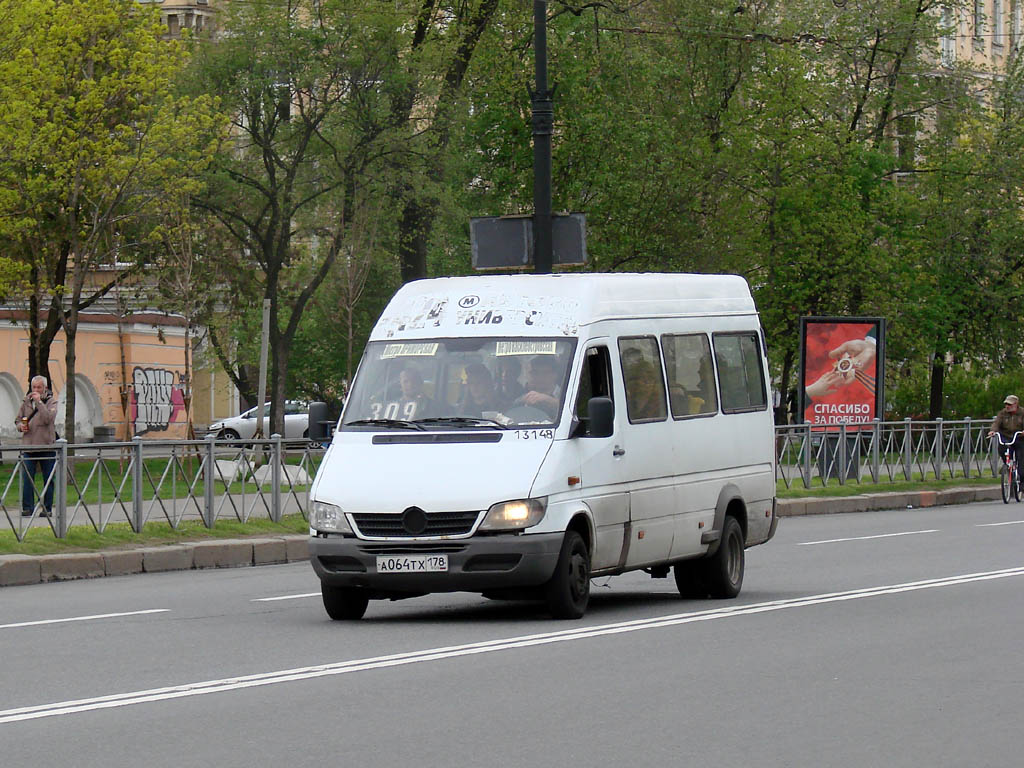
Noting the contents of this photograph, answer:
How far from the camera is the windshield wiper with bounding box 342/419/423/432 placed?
499 inches

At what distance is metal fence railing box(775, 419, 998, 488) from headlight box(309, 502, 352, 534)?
17340 millimetres

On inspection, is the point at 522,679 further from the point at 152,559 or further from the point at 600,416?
the point at 152,559

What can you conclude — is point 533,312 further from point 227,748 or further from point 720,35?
point 720,35

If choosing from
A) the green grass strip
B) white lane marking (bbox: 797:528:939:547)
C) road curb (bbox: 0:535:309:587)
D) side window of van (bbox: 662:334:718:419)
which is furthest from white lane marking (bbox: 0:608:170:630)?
white lane marking (bbox: 797:528:939:547)

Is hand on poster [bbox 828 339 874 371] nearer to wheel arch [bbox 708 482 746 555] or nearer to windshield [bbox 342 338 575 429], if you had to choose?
wheel arch [bbox 708 482 746 555]

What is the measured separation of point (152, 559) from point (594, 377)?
6.87m

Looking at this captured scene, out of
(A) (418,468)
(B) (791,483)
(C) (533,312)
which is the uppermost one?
(C) (533,312)

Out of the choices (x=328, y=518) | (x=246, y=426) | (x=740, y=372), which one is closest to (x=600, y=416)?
(x=328, y=518)

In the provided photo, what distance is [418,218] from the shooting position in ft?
119

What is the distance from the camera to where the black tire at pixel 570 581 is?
481 inches

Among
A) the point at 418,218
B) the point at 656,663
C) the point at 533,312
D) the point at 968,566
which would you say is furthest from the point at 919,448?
the point at 656,663

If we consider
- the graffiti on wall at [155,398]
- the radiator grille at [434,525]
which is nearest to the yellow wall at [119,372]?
the graffiti on wall at [155,398]

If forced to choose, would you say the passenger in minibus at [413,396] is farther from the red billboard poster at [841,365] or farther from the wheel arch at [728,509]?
the red billboard poster at [841,365]

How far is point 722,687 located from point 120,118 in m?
27.0
